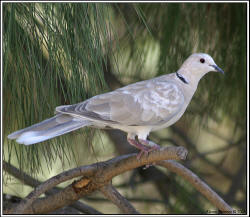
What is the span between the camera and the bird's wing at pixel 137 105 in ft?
3.06

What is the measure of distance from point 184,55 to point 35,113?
51 cm

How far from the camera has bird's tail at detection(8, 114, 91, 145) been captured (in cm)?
82

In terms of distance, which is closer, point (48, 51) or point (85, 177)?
point (48, 51)

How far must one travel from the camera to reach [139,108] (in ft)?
3.31

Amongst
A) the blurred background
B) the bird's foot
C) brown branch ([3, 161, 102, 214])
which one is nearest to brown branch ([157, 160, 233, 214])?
the bird's foot

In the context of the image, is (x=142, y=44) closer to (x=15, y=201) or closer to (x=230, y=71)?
(x=230, y=71)

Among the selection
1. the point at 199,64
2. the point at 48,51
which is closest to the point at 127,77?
the point at 199,64

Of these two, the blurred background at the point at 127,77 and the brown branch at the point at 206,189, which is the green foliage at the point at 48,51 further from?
the brown branch at the point at 206,189

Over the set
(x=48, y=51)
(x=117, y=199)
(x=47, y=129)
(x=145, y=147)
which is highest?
(x=48, y=51)

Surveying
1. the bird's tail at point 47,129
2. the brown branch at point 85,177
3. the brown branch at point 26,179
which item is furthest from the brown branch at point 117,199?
the bird's tail at point 47,129

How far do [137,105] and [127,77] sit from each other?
0.42m

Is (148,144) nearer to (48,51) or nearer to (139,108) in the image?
(139,108)

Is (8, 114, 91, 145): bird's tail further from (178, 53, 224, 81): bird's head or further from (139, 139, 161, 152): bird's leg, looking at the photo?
(178, 53, 224, 81): bird's head

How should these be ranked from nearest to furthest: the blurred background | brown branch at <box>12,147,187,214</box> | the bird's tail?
1. the bird's tail
2. the blurred background
3. brown branch at <box>12,147,187,214</box>
